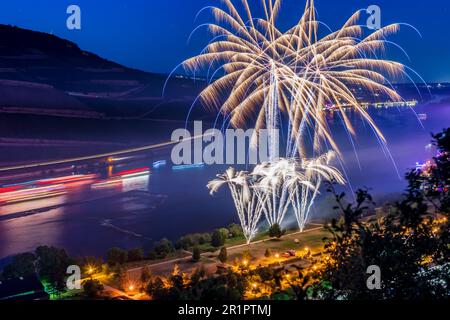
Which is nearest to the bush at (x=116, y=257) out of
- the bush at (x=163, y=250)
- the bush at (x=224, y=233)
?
the bush at (x=163, y=250)

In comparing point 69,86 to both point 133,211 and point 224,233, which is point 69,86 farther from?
point 224,233

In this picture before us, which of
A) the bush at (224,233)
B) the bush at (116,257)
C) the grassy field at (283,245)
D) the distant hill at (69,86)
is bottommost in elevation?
the bush at (116,257)

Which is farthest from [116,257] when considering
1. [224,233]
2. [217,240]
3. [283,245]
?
[283,245]

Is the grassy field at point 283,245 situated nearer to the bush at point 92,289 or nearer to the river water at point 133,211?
the bush at point 92,289

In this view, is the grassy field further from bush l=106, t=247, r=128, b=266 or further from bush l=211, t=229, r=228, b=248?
bush l=106, t=247, r=128, b=266

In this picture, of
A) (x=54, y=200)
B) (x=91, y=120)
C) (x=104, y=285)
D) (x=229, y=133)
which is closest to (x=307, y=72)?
(x=104, y=285)

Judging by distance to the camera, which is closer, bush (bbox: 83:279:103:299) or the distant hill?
bush (bbox: 83:279:103:299)

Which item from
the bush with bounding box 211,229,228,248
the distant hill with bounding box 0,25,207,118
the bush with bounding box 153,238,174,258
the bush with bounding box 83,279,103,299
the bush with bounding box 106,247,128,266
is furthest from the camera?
the distant hill with bounding box 0,25,207,118

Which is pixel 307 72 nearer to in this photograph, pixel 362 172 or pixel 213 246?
pixel 213 246

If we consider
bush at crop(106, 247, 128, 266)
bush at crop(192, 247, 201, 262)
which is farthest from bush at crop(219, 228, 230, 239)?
bush at crop(106, 247, 128, 266)
